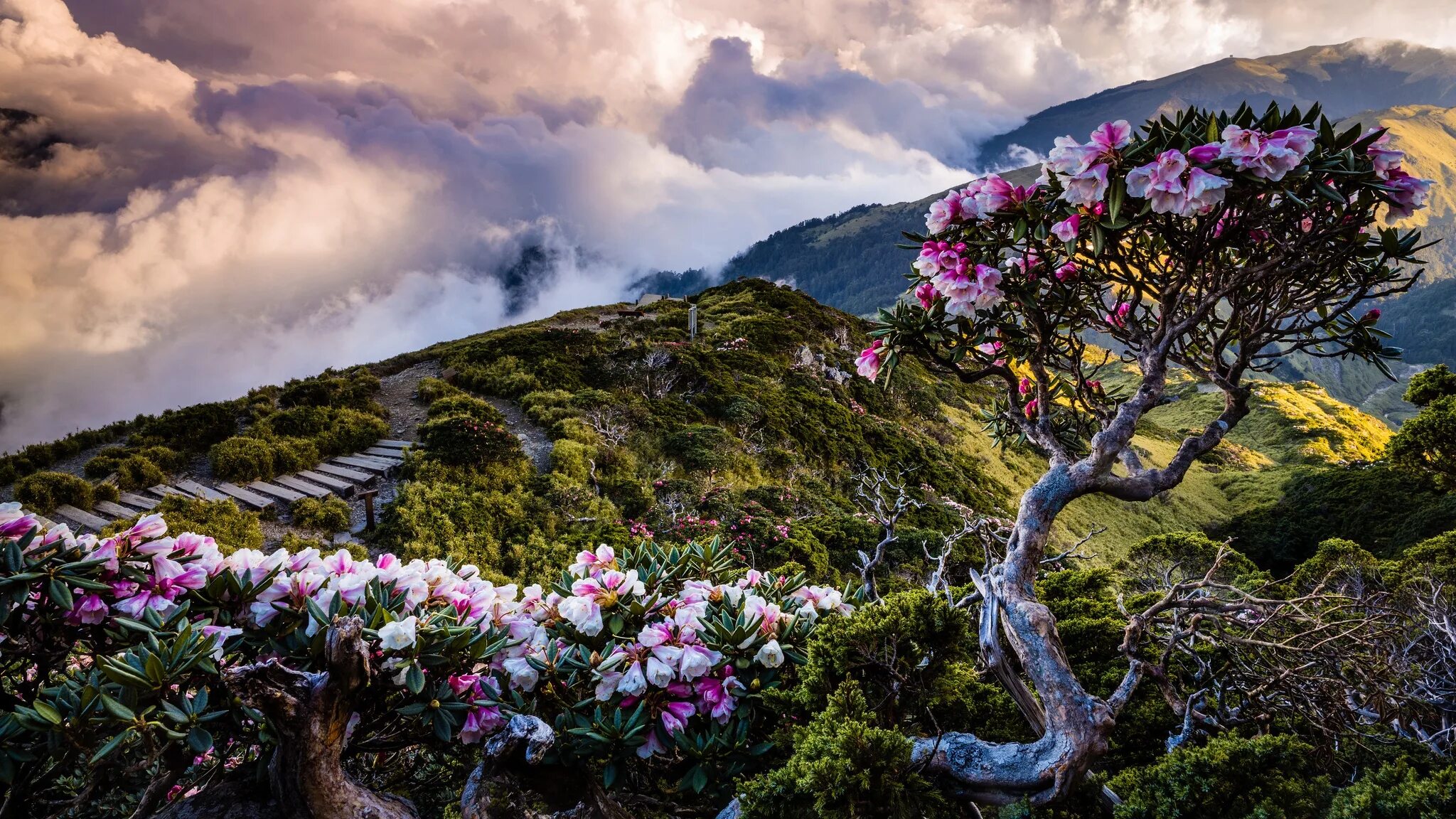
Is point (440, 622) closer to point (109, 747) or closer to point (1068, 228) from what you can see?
point (109, 747)

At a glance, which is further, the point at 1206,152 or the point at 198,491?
the point at 198,491

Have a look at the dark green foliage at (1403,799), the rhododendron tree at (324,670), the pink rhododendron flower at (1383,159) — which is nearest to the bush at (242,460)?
the rhododendron tree at (324,670)

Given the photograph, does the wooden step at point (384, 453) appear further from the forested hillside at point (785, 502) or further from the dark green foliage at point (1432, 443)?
the dark green foliage at point (1432, 443)

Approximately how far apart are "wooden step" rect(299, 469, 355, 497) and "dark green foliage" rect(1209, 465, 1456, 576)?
1574cm

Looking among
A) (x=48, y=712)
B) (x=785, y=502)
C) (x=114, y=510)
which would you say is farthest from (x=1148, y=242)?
(x=114, y=510)

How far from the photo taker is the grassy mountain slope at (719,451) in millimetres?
7750

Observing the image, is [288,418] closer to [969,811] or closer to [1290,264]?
[969,811]

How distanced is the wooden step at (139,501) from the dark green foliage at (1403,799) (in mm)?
9353

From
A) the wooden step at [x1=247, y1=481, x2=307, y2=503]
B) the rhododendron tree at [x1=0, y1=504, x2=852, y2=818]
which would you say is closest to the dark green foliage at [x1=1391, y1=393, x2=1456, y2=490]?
the rhododendron tree at [x1=0, y1=504, x2=852, y2=818]

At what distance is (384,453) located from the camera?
9.29 metres

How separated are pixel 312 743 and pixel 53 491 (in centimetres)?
837

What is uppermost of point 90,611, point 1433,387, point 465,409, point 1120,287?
Answer: point 1120,287

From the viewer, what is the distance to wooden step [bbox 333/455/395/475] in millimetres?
8594

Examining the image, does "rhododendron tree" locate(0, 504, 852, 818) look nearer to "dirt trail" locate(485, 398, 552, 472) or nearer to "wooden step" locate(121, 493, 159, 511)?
"wooden step" locate(121, 493, 159, 511)
